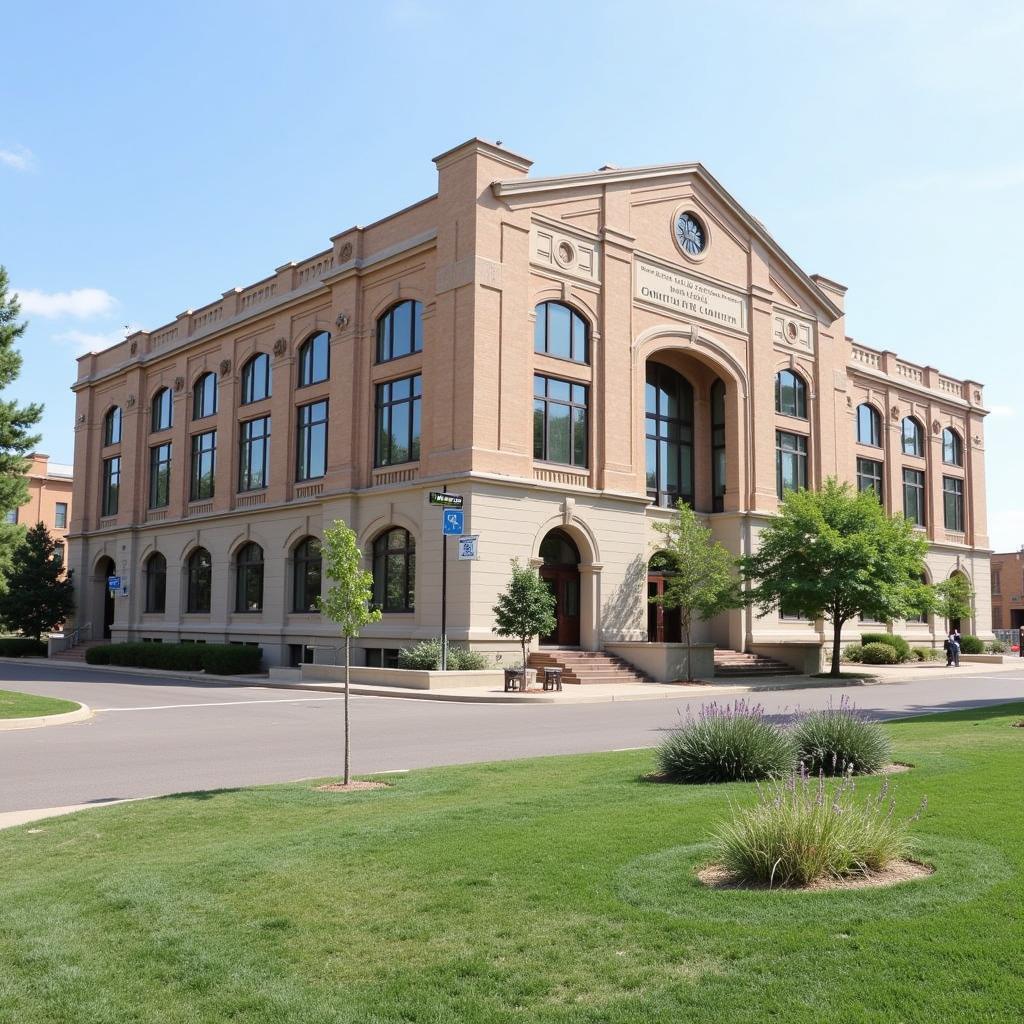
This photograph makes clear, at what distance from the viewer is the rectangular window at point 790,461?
42719 mm

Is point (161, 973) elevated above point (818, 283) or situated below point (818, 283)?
below

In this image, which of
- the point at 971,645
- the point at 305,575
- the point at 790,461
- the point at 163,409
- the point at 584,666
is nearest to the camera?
the point at 584,666

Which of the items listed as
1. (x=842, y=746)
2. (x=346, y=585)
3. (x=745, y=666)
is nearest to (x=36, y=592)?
(x=745, y=666)

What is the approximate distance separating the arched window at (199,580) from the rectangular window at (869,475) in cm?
3094

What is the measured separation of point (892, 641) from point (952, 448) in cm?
1726

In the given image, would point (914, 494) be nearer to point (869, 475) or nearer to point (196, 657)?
point (869, 475)

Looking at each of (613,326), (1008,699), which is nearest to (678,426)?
(613,326)

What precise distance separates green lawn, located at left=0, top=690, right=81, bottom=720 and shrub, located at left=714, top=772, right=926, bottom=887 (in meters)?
16.6

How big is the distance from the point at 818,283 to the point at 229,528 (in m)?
28.2

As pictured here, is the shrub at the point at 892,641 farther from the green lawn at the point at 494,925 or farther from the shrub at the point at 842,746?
the green lawn at the point at 494,925

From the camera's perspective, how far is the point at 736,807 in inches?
320

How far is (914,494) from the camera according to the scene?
54.0 m

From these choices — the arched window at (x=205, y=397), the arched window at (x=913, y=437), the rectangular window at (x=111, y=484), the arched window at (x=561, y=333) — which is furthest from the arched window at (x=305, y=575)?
the arched window at (x=913, y=437)

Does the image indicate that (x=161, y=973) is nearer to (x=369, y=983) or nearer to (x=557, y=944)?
(x=369, y=983)
